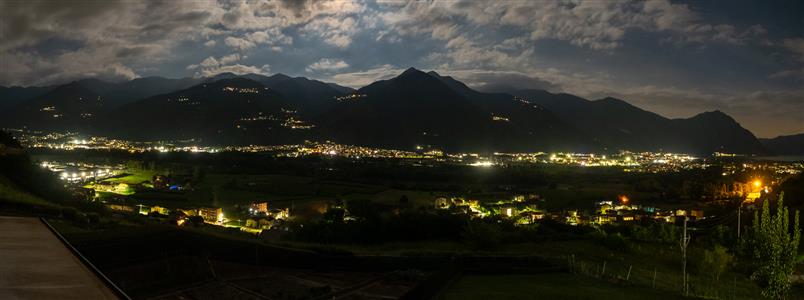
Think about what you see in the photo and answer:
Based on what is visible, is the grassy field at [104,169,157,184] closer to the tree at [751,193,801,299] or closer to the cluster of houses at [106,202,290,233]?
the cluster of houses at [106,202,290,233]

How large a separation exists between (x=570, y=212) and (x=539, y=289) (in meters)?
36.7

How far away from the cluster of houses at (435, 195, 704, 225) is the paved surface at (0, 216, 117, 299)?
35541mm

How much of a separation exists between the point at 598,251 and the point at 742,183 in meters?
47.7

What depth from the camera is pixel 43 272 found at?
3688mm

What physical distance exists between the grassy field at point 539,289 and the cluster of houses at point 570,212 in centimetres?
2441

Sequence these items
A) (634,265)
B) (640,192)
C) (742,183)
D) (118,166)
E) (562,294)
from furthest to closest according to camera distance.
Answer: (118,166) < (640,192) < (742,183) < (634,265) < (562,294)

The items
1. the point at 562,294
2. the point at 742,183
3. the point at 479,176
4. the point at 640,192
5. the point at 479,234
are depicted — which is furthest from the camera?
the point at 479,176

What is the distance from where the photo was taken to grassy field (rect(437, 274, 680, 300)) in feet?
39.1

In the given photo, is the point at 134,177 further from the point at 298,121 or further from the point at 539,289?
the point at 298,121

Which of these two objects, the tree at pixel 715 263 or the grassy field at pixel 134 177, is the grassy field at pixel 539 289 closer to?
the tree at pixel 715 263

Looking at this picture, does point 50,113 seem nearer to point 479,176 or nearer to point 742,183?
point 479,176

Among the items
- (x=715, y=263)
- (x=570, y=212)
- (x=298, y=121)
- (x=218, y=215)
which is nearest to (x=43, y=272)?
(x=715, y=263)

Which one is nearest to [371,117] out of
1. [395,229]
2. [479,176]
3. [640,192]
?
[479,176]

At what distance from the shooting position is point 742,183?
187 feet
